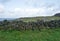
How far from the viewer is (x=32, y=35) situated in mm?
23984

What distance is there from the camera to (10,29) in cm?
2705

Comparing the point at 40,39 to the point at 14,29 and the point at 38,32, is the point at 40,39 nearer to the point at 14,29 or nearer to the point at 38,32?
the point at 38,32

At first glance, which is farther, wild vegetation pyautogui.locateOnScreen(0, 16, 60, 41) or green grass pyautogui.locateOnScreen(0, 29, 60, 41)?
wild vegetation pyautogui.locateOnScreen(0, 16, 60, 41)

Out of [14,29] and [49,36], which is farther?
[14,29]

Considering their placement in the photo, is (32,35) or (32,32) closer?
(32,35)

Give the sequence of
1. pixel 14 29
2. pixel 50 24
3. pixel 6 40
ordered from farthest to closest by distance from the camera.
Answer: pixel 50 24 → pixel 14 29 → pixel 6 40

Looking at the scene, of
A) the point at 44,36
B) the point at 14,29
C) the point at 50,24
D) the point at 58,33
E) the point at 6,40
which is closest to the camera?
the point at 6,40

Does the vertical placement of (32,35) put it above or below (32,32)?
below

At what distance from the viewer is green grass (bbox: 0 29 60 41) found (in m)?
22.4

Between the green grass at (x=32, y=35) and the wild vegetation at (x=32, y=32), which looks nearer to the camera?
the green grass at (x=32, y=35)

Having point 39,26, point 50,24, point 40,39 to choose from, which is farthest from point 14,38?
point 50,24

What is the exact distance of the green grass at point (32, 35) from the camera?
2242cm

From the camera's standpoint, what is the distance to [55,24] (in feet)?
97.4

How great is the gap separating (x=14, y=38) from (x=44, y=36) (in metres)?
4.56
